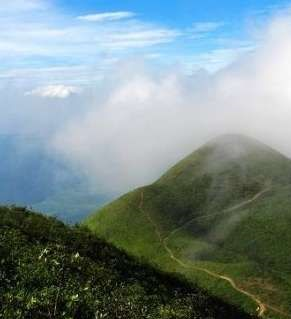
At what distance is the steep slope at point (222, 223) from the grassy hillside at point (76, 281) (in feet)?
159

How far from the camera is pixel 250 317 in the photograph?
44750 millimetres

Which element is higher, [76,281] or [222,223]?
[76,281]

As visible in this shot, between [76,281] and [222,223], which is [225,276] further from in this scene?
[76,281]

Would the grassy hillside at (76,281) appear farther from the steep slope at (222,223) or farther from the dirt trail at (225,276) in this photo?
the steep slope at (222,223)

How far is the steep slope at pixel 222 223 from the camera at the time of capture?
326ft

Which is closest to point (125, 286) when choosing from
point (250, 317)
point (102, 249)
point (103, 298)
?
point (103, 298)

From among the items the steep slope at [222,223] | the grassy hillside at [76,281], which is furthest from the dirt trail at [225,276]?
the grassy hillside at [76,281]

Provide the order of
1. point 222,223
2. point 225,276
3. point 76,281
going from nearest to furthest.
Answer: point 76,281 → point 225,276 → point 222,223

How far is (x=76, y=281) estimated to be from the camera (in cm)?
3091

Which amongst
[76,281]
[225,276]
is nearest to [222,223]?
[225,276]

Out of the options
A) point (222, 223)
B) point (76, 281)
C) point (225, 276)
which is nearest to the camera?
point (76, 281)

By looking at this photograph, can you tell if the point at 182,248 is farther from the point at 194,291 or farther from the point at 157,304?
the point at 157,304

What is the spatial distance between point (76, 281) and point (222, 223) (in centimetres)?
11582

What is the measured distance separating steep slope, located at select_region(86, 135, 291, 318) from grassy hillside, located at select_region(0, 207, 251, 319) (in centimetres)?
4861
